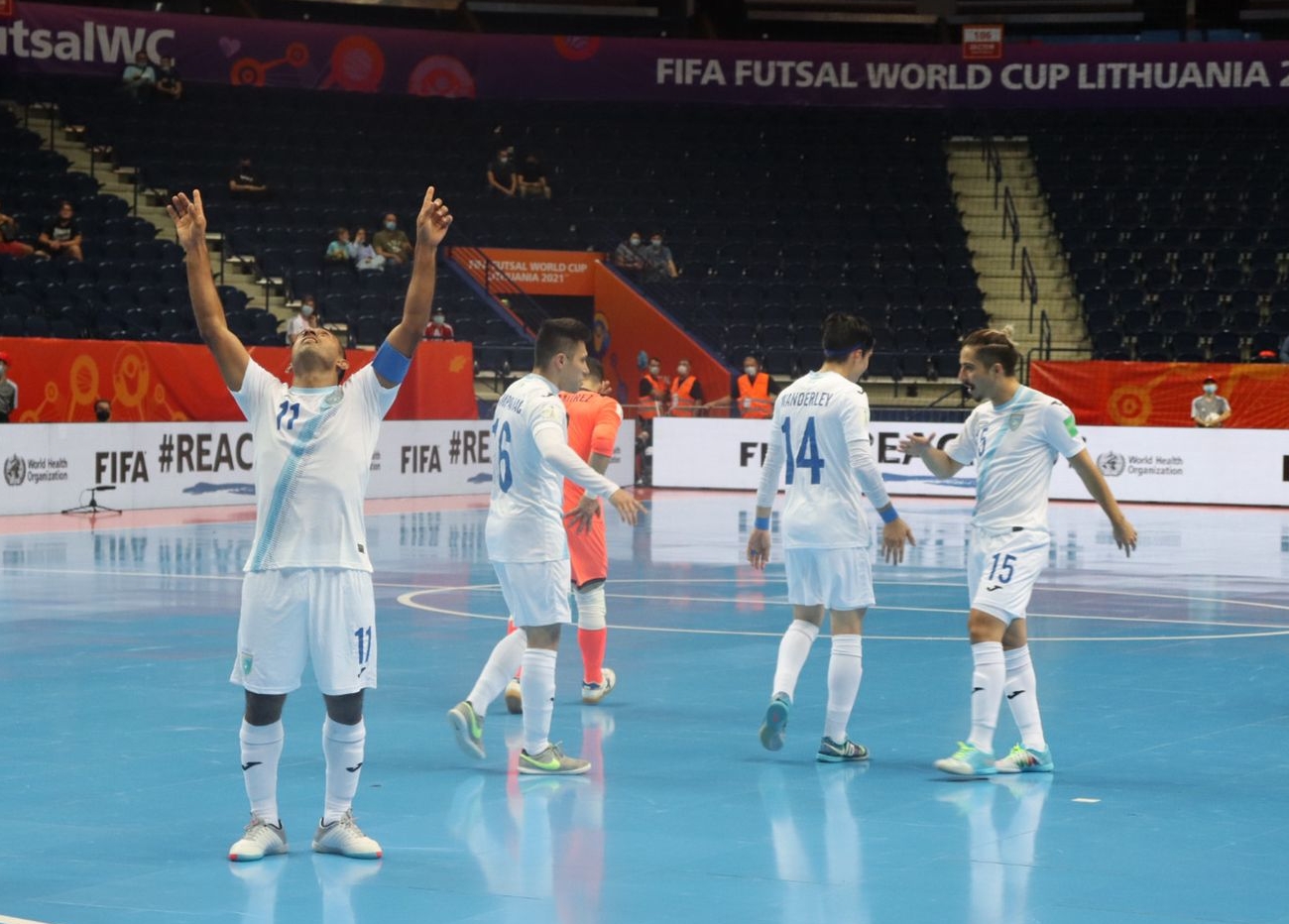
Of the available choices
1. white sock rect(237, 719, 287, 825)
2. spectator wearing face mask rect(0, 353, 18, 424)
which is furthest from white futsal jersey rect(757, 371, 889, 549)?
spectator wearing face mask rect(0, 353, 18, 424)

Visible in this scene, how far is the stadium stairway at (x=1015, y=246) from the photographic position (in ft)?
127

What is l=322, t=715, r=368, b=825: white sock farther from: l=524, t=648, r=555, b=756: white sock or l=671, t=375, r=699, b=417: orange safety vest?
l=671, t=375, r=699, b=417: orange safety vest

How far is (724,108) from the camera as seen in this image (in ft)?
142

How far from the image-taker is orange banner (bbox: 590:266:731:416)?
37.5 m

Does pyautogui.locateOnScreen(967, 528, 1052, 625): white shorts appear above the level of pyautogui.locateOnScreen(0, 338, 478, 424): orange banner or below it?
below

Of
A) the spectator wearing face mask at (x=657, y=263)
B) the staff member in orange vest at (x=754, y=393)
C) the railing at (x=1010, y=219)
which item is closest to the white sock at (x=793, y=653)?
the staff member in orange vest at (x=754, y=393)

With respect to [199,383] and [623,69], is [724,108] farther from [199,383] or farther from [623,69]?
[199,383]

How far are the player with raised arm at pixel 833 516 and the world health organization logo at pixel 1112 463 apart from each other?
2290 cm

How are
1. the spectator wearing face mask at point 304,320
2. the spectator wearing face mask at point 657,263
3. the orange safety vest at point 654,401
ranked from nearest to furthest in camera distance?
the spectator wearing face mask at point 304,320 → the orange safety vest at point 654,401 → the spectator wearing face mask at point 657,263

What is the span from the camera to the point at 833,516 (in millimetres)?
9344

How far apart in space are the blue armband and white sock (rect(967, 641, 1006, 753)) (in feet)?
11.2

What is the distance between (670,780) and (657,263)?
101ft

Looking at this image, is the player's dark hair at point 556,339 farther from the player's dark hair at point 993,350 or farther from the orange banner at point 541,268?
the orange banner at point 541,268

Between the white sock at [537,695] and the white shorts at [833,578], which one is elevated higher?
the white shorts at [833,578]
